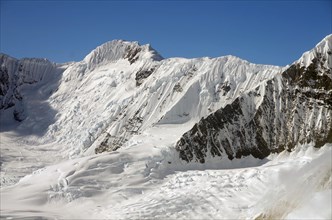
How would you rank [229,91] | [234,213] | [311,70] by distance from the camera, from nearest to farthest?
[234,213] < [311,70] < [229,91]

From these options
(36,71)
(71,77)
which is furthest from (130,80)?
(36,71)

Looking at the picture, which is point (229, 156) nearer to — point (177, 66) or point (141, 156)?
point (141, 156)

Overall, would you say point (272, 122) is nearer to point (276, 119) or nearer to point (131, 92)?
point (276, 119)

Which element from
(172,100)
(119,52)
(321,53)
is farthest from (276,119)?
(119,52)

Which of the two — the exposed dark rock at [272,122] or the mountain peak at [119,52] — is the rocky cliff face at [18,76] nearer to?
the mountain peak at [119,52]


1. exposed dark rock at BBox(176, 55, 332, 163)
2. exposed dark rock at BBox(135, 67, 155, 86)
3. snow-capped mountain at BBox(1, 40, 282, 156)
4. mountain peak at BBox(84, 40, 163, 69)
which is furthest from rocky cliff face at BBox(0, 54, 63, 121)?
exposed dark rock at BBox(176, 55, 332, 163)

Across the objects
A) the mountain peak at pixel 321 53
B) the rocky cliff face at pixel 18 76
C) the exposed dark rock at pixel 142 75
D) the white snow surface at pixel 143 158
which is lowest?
the white snow surface at pixel 143 158

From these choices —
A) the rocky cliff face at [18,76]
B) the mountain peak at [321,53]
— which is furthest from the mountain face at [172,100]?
the rocky cliff face at [18,76]
